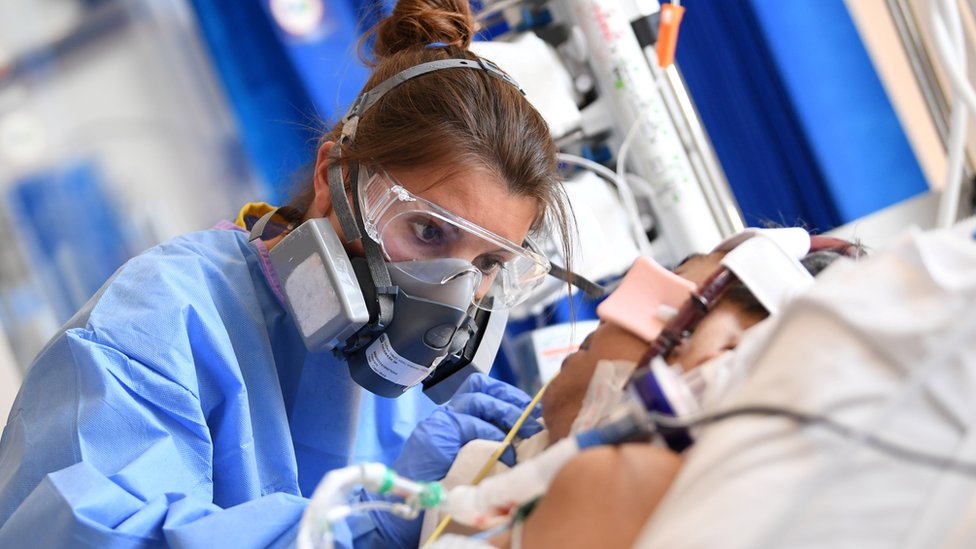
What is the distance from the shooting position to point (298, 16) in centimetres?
251

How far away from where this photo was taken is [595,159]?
6.88 ft

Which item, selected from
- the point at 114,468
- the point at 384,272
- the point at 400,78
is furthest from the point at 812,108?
the point at 114,468

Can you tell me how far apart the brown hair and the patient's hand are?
74cm

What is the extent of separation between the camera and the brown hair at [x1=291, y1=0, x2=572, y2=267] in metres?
1.28

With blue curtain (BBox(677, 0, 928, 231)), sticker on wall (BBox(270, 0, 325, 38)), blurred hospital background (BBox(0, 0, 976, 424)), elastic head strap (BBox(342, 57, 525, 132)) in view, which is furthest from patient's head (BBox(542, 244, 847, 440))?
sticker on wall (BBox(270, 0, 325, 38))

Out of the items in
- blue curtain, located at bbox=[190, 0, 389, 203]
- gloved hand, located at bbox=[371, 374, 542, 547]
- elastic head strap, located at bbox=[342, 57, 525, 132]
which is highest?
blue curtain, located at bbox=[190, 0, 389, 203]

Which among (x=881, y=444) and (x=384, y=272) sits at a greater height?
(x=384, y=272)

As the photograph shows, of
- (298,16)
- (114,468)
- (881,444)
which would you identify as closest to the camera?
(881,444)

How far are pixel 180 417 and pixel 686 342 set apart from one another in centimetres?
69

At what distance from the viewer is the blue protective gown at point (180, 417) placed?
96 centimetres

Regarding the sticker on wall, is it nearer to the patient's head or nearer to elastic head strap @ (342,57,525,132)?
elastic head strap @ (342,57,525,132)

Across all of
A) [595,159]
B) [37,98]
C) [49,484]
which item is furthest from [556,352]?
[37,98]

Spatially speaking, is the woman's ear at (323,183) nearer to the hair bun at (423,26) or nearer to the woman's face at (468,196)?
the woman's face at (468,196)

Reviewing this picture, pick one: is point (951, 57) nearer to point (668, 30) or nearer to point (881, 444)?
point (881, 444)
